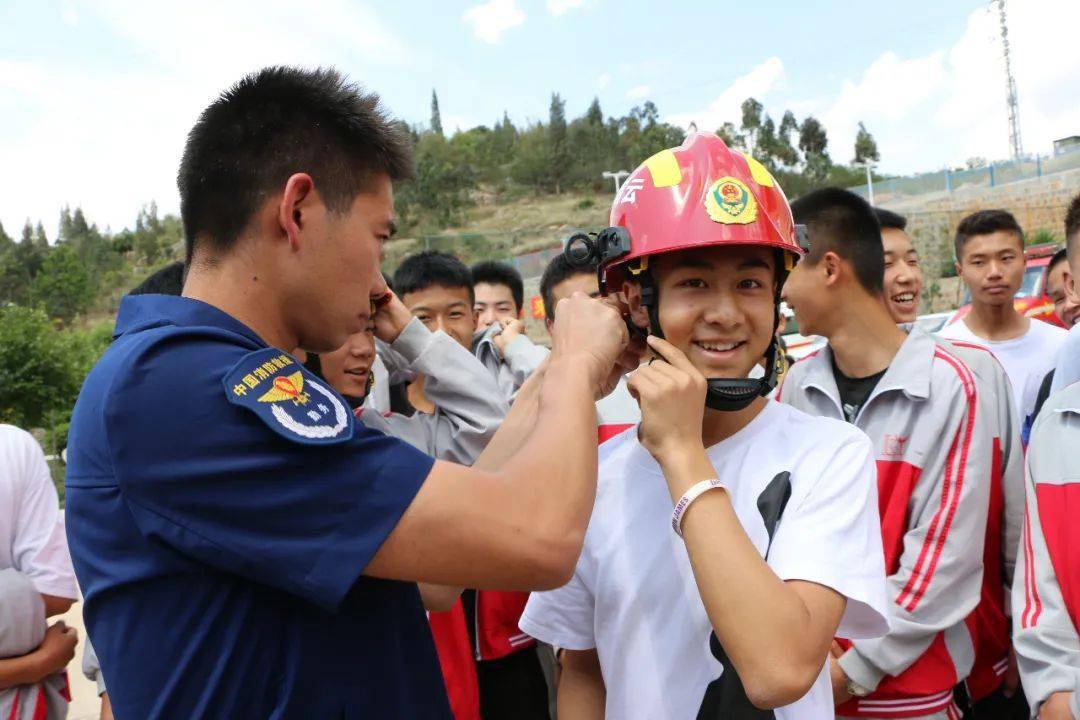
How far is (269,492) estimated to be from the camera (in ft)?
4.44

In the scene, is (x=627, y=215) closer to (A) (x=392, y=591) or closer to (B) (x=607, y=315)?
(B) (x=607, y=315)

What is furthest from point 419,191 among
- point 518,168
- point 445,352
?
point 445,352

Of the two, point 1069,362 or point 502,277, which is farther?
point 502,277

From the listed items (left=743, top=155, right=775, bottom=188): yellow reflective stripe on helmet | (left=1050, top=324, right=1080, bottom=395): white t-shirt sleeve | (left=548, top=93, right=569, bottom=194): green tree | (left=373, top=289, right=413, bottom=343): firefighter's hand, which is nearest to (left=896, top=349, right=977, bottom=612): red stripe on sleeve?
(left=1050, top=324, right=1080, bottom=395): white t-shirt sleeve

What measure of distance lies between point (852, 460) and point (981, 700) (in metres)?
1.85

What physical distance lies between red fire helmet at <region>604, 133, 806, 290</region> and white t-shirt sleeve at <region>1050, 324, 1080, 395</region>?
67.8 inches

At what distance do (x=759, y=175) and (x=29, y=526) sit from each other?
2891mm

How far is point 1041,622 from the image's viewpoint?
7.33 ft

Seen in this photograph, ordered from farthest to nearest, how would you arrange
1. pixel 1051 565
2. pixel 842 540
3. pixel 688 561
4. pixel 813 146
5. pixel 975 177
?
1. pixel 813 146
2. pixel 975 177
3. pixel 1051 565
4. pixel 688 561
5. pixel 842 540

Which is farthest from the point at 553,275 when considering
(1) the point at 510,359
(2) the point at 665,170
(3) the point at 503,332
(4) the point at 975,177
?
(4) the point at 975,177

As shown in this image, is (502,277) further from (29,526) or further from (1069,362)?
(1069,362)

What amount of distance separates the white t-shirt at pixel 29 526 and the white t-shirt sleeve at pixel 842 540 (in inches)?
105

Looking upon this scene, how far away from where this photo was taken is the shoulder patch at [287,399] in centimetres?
135

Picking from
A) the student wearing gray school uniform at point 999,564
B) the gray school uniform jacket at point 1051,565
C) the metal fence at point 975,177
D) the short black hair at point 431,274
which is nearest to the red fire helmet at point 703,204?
the gray school uniform jacket at point 1051,565
